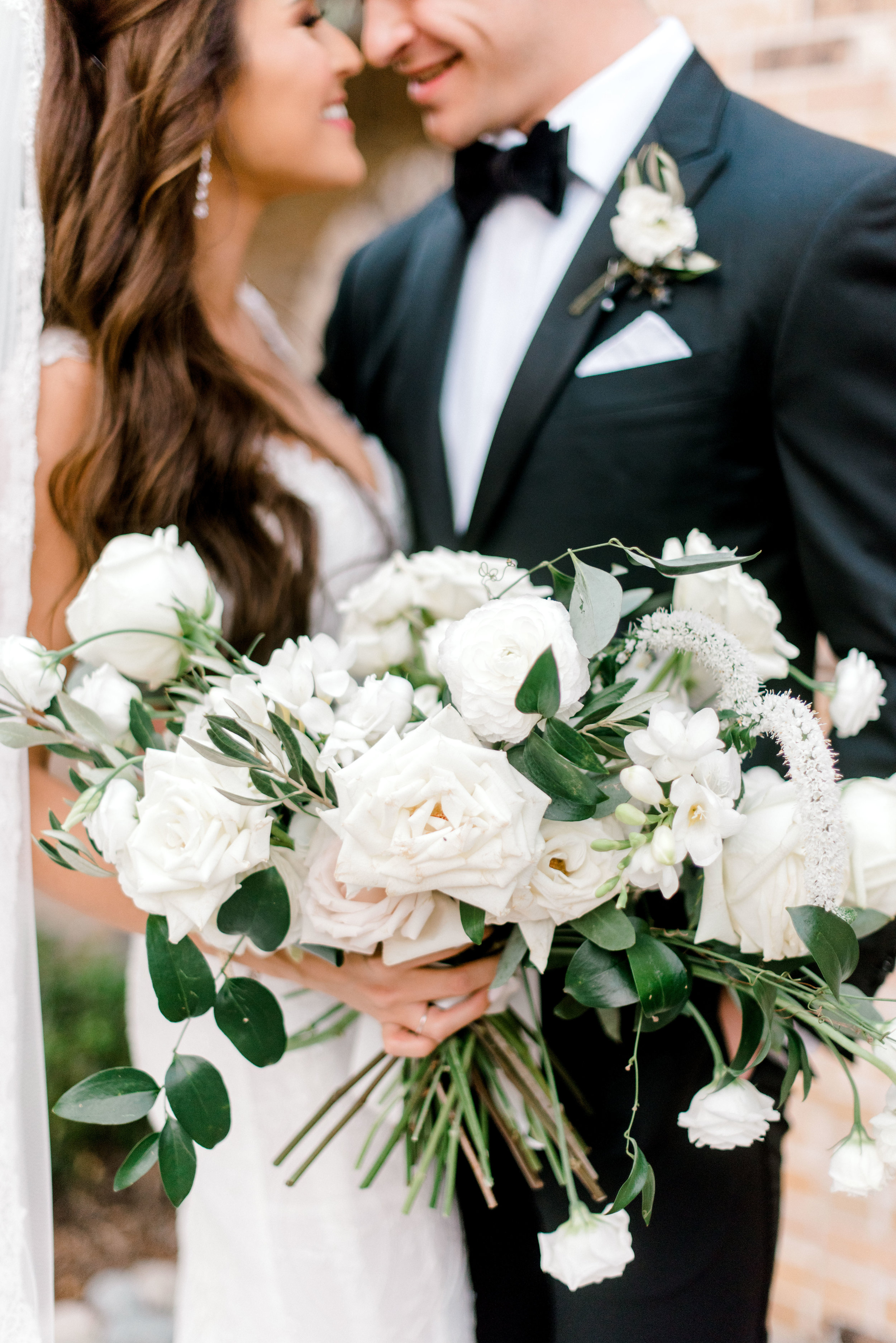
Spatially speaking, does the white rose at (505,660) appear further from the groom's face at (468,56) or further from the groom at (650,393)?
the groom's face at (468,56)

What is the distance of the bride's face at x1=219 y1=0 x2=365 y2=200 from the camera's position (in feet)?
4.40

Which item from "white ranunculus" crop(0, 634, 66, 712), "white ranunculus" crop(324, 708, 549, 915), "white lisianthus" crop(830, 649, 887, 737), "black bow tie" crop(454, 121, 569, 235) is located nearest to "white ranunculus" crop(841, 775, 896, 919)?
"white lisianthus" crop(830, 649, 887, 737)

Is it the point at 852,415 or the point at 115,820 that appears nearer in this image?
the point at 115,820

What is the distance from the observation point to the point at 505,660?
73cm

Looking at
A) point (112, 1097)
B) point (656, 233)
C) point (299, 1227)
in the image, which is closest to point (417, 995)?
point (112, 1097)

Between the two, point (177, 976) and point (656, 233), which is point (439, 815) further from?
point (656, 233)

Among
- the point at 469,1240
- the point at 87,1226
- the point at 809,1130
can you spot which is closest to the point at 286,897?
the point at 469,1240

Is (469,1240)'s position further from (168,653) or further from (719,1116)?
(168,653)

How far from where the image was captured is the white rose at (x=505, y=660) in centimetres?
73

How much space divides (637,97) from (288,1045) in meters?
1.37

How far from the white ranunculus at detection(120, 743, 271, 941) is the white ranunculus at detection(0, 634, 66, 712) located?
0.41 feet

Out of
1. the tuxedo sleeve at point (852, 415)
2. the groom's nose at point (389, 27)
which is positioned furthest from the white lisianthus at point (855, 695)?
the groom's nose at point (389, 27)

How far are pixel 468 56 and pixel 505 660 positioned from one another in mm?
1133

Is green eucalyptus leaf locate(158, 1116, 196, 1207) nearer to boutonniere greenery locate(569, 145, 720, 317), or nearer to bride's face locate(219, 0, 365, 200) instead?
boutonniere greenery locate(569, 145, 720, 317)
